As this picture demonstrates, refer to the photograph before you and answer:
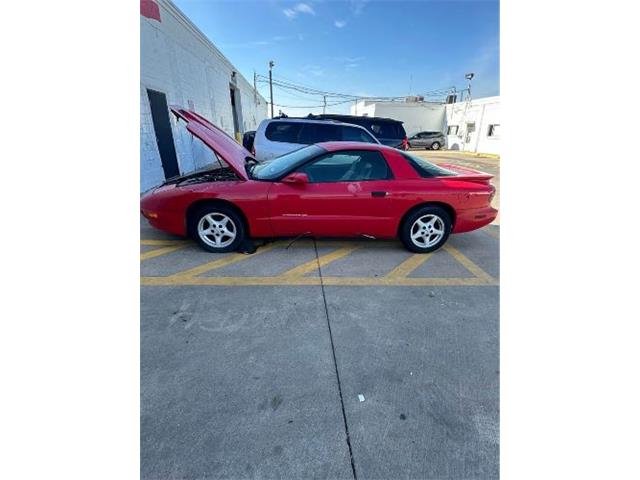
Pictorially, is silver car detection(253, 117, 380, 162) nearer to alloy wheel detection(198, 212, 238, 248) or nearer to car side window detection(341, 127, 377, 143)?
car side window detection(341, 127, 377, 143)

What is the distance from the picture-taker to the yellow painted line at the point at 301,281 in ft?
10.2

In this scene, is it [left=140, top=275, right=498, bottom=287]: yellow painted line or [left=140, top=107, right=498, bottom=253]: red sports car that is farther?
[left=140, top=107, right=498, bottom=253]: red sports car

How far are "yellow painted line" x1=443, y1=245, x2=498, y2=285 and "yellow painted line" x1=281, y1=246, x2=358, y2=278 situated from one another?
130cm

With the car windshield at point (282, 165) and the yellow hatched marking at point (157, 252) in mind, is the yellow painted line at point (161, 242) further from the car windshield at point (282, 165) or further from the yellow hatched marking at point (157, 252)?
the car windshield at point (282, 165)

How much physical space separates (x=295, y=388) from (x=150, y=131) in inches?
282

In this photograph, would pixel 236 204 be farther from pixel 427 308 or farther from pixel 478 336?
pixel 478 336

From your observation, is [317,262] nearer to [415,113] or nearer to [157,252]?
[157,252]

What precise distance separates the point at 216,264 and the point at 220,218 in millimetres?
580

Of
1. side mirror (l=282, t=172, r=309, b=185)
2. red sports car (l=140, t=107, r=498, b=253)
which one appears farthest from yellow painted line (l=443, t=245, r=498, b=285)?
side mirror (l=282, t=172, r=309, b=185)

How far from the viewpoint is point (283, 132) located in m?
7.39

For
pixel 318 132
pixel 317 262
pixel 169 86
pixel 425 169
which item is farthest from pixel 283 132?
pixel 317 262

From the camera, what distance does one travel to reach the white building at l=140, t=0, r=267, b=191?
6.83 m

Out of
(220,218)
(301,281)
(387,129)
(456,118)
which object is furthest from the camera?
(456,118)

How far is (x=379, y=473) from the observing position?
1475 mm
